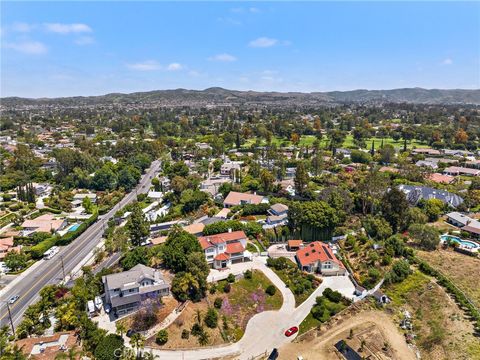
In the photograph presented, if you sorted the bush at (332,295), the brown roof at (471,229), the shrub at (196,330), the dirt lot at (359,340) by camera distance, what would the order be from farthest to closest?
1. the brown roof at (471,229)
2. the bush at (332,295)
3. the shrub at (196,330)
4. the dirt lot at (359,340)

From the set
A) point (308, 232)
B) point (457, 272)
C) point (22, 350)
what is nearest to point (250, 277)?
point (308, 232)

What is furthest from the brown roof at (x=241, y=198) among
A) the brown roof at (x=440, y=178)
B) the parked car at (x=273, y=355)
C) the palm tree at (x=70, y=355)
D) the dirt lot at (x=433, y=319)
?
the brown roof at (x=440, y=178)

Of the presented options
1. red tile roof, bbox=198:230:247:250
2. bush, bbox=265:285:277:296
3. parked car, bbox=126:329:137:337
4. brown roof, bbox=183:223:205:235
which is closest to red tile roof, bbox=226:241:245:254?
red tile roof, bbox=198:230:247:250

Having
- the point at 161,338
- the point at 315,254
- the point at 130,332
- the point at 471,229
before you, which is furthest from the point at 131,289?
the point at 471,229

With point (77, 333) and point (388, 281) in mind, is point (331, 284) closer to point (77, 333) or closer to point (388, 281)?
point (388, 281)

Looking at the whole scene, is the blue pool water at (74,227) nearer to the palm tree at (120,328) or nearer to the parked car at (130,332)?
the palm tree at (120,328)

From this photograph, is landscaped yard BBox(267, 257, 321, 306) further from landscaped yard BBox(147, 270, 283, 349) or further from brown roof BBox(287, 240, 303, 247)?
brown roof BBox(287, 240, 303, 247)
